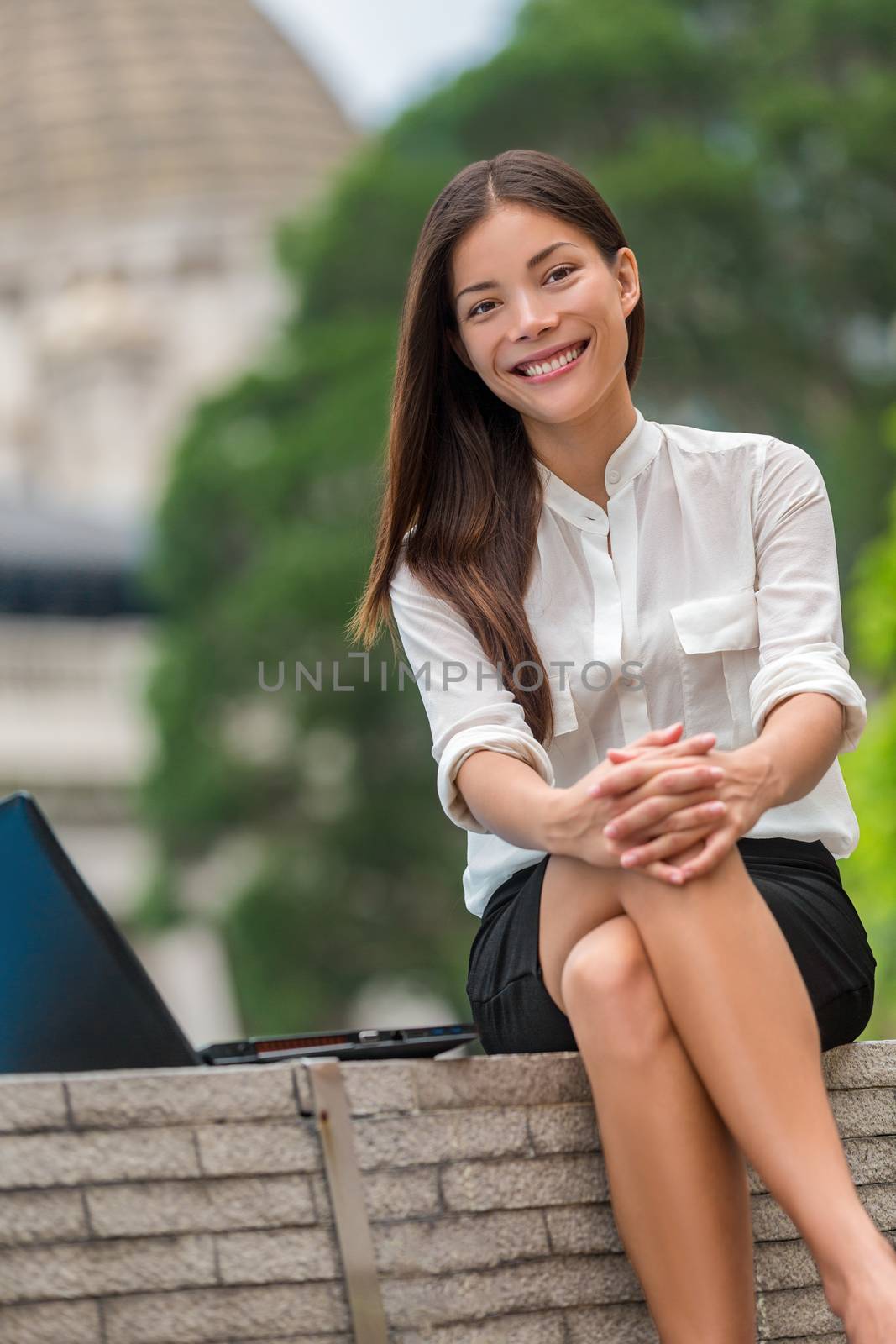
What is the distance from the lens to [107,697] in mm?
18344

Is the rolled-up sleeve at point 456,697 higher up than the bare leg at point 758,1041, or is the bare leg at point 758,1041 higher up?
the rolled-up sleeve at point 456,697

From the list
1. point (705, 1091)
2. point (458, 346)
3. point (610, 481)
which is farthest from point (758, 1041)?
point (458, 346)

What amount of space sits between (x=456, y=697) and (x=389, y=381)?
10412 mm

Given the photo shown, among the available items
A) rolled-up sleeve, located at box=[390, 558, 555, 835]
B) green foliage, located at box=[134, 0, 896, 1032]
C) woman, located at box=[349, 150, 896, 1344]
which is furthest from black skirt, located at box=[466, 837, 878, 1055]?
green foliage, located at box=[134, 0, 896, 1032]

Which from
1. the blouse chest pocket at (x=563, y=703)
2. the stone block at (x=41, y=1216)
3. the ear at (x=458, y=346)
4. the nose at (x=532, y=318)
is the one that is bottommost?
the stone block at (x=41, y=1216)

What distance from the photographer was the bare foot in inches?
72.9

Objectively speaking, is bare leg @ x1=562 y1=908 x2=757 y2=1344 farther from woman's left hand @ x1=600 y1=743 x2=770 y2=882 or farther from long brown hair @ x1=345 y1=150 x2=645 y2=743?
long brown hair @ x1=345 y1=150 x2=645 y2=743

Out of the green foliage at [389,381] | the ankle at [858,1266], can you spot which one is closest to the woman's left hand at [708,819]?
the ankle at [858,1266]

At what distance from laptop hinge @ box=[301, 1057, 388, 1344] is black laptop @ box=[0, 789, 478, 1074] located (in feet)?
0.84

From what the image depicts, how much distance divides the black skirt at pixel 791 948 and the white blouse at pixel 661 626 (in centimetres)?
5

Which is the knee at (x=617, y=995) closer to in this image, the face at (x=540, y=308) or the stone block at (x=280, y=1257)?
the stone block at (x=280, y=1257)

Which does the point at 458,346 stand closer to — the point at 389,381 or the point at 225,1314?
the point at 225,1314

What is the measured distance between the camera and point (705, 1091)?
203cm

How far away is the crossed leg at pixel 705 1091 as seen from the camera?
1.96m
